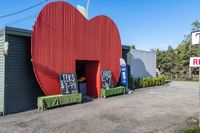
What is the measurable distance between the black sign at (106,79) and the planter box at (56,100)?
3.30 metres

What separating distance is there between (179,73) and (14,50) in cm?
3698

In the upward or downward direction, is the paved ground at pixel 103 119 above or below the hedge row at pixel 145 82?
below

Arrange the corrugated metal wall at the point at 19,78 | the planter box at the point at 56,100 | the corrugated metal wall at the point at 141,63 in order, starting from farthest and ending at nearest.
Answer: the corrugated metal wall at the point at 141,63 → the planter box at the point at 56,100 → the corrugated metal wall at the point at 19,78

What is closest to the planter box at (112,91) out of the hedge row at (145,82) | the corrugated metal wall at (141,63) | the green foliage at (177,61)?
the hedge row at (145,82)

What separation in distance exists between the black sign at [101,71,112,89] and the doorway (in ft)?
1.18

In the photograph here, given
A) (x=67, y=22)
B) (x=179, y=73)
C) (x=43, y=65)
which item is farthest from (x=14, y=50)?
(x=179, y=73)

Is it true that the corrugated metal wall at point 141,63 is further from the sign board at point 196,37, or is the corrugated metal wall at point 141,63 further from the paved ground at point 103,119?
the sign board at point 196,37

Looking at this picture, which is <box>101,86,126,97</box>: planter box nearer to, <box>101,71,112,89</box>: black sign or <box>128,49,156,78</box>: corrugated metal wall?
<box>101,71,112,89</box>: black sign

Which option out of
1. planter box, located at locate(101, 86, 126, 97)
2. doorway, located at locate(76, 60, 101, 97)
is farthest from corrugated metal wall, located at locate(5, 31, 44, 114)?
planter box, located at locate(101, 86, 126, 97)

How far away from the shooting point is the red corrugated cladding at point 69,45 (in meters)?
12.8

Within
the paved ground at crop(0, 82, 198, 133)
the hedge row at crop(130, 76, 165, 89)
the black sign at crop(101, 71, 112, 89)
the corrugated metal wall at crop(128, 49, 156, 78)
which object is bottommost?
the paved ground at crop(0, 82, 198, 133)

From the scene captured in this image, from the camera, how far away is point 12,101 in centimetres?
1177

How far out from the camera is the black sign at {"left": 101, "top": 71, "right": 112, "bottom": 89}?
16883 millimetres

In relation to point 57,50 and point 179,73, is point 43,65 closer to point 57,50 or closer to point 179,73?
point 57,50
